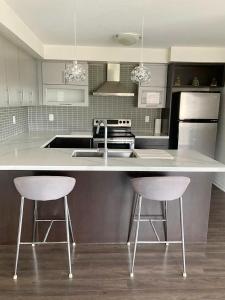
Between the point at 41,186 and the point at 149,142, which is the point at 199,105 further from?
the point at 41,186

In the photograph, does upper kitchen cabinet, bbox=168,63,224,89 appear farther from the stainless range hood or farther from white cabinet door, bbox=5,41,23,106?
white cabinet door, bbox=5,41,23,106

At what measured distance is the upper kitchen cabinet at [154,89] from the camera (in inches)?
166

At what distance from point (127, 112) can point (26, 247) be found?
294 cm

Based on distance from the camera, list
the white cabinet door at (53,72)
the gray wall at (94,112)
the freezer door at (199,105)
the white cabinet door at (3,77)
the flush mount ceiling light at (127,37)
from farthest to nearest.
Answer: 1. the gray wall at (94,112)
2. the white cabinet door at (53,72)
3. the freezer door at (199,105)
4. the flush mount ceiling light at (127,37)
5. the white cabinet door at (3,77)

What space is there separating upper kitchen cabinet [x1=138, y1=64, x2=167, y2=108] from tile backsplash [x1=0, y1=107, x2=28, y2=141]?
6.51 feet

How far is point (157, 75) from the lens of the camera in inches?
167

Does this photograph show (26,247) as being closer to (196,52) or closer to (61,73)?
(61,73)

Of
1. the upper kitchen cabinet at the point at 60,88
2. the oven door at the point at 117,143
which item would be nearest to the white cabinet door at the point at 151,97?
the oven door at the point at 117,143

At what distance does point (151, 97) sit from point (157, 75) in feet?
1.22

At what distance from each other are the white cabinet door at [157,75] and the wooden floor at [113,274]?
2665 millimetres

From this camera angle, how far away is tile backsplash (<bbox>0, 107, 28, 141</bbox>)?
3335 millimetres

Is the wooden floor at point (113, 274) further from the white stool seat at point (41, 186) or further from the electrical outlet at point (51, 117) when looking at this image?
the electrical outlet at point (51, 117)

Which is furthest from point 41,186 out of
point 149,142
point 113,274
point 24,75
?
point 149,142

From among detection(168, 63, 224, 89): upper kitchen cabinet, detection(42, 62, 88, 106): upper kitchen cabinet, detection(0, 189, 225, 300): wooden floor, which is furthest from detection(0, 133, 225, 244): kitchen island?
detection(168, 63, 224, 89): upper kitchen cabinet
